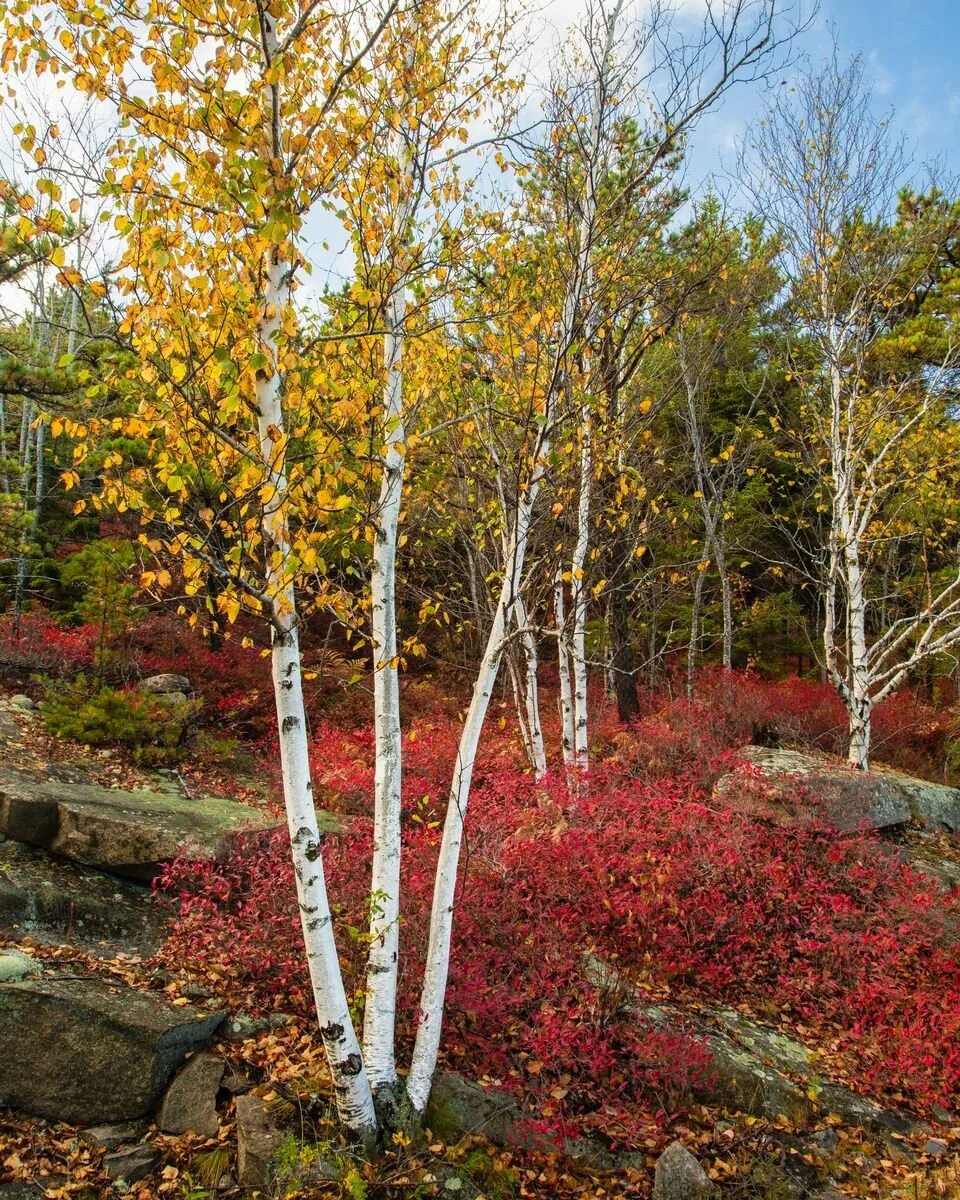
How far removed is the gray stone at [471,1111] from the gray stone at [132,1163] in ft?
5.40

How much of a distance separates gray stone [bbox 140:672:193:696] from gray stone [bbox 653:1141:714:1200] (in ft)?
28.4

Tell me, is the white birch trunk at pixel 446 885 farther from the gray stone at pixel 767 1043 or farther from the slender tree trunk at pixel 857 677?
the slender tree trunk at pixel 857 677

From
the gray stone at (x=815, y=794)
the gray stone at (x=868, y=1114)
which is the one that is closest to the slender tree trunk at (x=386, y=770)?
the gray stone at (x=868, y=1114)

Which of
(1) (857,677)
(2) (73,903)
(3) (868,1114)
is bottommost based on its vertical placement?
(3) (868,1114)

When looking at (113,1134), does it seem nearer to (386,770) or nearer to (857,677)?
(386,770)

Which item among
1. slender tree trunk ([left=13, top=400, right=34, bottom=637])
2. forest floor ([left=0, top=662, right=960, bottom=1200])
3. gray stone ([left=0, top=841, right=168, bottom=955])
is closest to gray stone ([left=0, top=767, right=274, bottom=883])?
gray stone ([left=0, top=841, right=168, bottom=955])

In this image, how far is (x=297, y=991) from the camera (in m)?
5.55

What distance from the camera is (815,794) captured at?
8.38 m

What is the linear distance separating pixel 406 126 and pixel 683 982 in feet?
23.1

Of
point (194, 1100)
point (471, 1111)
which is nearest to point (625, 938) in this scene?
point (471, 1111)

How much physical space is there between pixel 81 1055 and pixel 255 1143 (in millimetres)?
1337

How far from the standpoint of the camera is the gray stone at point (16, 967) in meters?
4.86

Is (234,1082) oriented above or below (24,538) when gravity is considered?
below

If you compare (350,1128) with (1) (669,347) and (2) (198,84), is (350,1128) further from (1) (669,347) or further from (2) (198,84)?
(1) (669,347)
